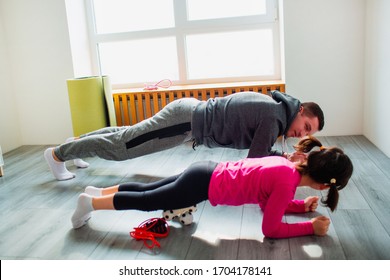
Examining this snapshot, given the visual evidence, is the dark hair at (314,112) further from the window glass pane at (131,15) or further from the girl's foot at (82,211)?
the window glass pane at (131,15)

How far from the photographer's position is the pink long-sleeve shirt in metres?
1.63

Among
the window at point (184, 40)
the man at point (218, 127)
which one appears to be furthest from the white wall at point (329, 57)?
the man at point (218, 127)

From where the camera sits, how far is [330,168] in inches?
62.9

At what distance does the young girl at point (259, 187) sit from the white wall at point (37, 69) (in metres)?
2.11

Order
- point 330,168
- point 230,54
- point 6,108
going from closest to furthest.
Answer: point 330,168 → point 6,108 → point 230,54

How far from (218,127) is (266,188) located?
0.60 metres

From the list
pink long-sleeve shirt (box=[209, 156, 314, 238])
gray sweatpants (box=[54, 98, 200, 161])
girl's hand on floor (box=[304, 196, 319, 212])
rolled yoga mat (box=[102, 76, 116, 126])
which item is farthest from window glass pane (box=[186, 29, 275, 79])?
pink long-sleeve shirt (box=[209, 156, 314, 238])

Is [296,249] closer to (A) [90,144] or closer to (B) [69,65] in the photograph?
(A) [90,144]

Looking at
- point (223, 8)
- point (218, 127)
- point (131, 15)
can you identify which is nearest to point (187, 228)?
point (218, 127)

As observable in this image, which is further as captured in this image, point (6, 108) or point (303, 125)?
point (6, 108)

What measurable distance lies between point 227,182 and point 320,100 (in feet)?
6.66

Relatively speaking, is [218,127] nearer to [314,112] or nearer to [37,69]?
[314,112]

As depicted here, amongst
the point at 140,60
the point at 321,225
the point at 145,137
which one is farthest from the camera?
the point at 140,60

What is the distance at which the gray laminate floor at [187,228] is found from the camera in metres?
1.68
